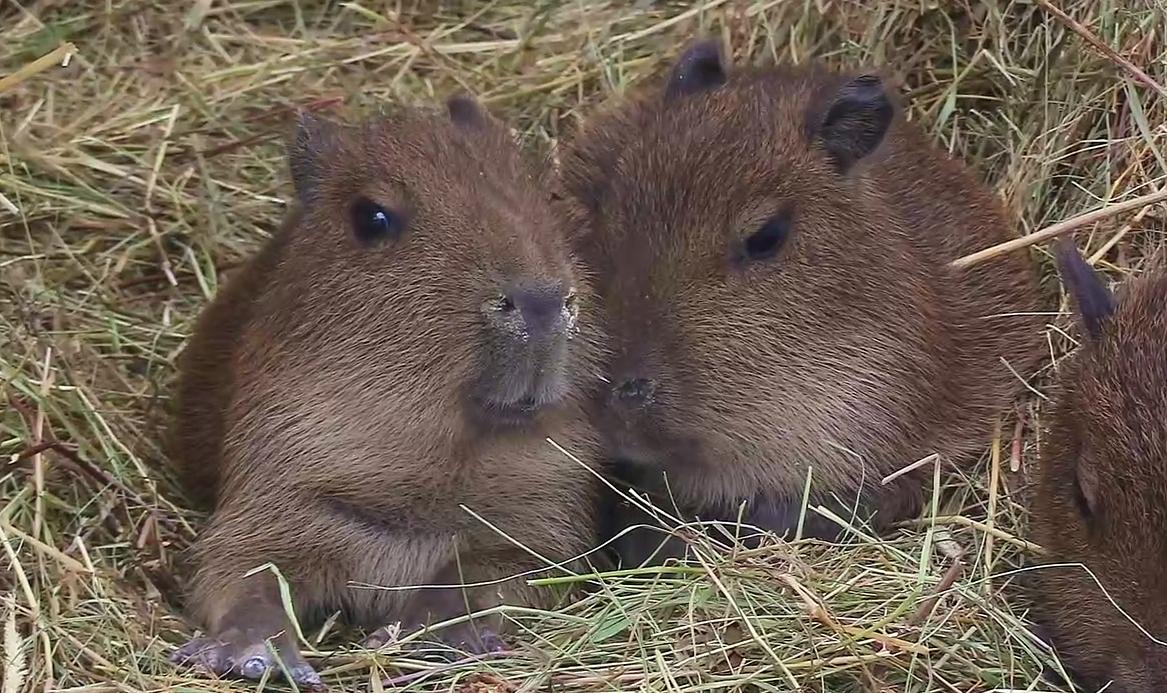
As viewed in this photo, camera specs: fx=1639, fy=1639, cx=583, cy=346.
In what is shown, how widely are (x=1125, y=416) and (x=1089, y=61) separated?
2589 millimetres

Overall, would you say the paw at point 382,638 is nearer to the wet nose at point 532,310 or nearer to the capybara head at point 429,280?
the capybara head at point 429,280

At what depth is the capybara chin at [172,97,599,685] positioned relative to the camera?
4727mm

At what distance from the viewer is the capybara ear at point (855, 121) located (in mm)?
5395

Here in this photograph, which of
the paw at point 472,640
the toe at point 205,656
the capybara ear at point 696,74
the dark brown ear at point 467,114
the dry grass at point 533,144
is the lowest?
the toe at point 205,656

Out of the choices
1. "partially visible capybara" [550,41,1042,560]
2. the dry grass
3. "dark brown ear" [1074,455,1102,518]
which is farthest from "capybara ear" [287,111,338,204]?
"dark brown ear" [1074,455,1102,518]

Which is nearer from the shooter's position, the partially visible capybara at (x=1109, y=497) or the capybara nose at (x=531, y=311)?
the partially visible capybara at (x=1109, y=497)

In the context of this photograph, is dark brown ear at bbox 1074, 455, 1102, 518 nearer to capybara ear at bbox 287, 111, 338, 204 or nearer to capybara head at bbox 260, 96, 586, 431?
capybara head at bbox 260, 96, 586, 431

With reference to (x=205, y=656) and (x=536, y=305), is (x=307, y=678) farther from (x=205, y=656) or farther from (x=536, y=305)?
(x=536, y=305)

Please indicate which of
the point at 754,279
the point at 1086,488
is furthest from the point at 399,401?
the point at 1086,488

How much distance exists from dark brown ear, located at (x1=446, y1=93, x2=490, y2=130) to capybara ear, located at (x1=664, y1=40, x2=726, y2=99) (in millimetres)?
730

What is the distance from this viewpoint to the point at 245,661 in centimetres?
468

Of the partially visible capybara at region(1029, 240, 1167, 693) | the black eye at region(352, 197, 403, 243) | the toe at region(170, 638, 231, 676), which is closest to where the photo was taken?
the partially visible capybara at region(1029, 240, 1167, 693)

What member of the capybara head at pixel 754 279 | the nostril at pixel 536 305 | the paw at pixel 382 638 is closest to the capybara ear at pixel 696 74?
the capybara head at pixel 754 279

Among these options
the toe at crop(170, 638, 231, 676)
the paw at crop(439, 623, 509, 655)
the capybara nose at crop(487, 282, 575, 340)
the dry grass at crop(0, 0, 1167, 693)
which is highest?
the capybara nose at crop(487, 282, 575, 340)
